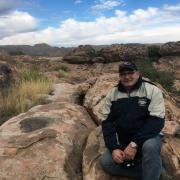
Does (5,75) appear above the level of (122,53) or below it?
above

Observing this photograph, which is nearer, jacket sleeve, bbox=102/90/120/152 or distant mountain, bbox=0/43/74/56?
jacket sleeve, bbox=102/90/120/152

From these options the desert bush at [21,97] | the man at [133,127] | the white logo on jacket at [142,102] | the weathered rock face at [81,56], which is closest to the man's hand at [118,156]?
the man at [133,127]

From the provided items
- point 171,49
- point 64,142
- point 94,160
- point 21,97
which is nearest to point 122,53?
point 171,49

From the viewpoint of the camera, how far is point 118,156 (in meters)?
5.22

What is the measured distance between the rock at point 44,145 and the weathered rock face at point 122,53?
15193 millimetres

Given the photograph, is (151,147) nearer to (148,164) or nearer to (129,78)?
(148,164)

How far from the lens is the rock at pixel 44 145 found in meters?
5.55

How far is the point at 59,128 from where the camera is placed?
6527 mm

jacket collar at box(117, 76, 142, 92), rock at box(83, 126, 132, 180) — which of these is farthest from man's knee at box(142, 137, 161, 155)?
jacket collar at box(117, 76, 142, 92)

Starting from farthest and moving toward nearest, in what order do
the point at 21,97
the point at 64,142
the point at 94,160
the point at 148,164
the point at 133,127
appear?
the point at 21,97, the point at 64,142, the point at 94,160, the point at 133,127, the point at 148,164

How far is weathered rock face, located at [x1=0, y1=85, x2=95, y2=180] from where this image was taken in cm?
555

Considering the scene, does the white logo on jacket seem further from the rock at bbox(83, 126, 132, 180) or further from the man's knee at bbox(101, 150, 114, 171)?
the rock at bbox(83, 126, 132, 180)

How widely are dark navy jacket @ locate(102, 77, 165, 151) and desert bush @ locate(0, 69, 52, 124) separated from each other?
3.66 m

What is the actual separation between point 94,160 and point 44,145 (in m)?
0.82
